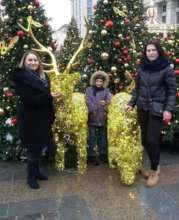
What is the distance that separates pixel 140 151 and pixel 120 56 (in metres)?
2.12

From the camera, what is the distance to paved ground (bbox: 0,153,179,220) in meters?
4.34

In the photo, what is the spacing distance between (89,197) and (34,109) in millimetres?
1349

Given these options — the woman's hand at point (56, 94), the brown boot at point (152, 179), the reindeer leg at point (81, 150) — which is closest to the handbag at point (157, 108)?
the brown boot at point (152, 179)

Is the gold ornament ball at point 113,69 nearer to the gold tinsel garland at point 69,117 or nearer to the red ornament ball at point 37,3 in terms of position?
the gold tinsel garland at point 69,117

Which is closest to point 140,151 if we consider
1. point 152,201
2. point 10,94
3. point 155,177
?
point 155,177

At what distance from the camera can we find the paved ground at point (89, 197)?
434 centimetres

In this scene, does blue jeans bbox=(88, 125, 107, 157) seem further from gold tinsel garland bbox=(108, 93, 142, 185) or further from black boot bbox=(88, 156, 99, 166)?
gold tinsel garland bbox=(108, 93, 142, 185)

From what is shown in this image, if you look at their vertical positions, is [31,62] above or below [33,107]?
above

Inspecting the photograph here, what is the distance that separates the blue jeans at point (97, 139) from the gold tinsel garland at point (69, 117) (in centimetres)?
46

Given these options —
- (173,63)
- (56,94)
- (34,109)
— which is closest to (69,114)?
(56,94)

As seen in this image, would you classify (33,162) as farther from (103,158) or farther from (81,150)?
(103,158)

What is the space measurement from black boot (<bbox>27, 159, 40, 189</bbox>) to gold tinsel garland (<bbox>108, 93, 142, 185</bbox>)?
1157 millimetres

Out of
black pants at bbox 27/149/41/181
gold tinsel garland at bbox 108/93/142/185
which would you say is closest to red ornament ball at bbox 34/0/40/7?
gold tinsel garland at bbox 108/93/142/185

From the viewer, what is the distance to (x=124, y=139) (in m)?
5.21
